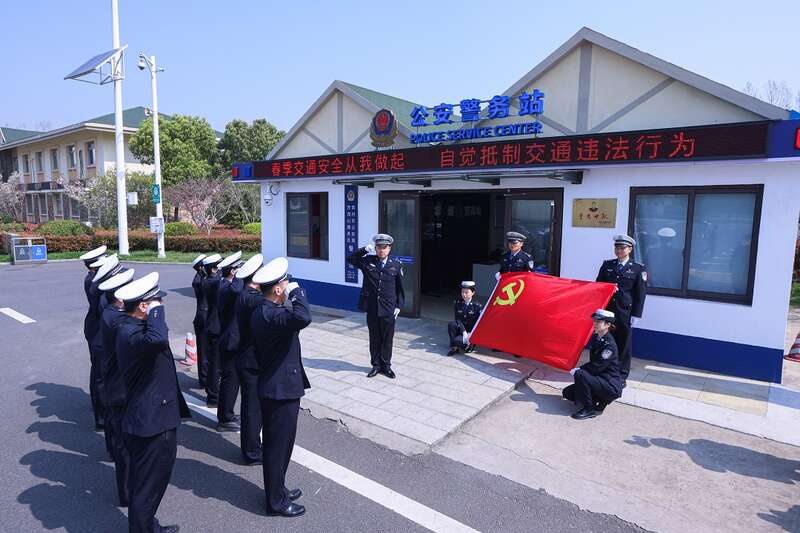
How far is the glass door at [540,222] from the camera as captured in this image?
27.6ft

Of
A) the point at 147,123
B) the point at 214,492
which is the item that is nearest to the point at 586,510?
the point at 214,492

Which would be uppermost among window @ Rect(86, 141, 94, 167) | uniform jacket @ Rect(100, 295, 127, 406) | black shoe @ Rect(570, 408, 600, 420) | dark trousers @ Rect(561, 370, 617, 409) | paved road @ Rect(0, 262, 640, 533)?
window @ Rect(86, 141, 94, 167)

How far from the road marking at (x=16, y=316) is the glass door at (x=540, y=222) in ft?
32.4

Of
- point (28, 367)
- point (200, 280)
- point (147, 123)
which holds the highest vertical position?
point (147, 123)

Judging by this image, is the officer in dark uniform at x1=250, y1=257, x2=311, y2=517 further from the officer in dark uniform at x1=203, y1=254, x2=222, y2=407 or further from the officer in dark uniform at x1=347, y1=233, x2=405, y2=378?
the officer in dark uniform at x1=347, y1=233, x2=405, y2=378

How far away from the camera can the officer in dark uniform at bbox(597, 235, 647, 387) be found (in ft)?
22.0

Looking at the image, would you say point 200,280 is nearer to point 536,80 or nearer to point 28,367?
point 28,367

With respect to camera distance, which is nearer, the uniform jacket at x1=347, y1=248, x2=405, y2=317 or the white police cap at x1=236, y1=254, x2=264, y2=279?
the white police cap at x1=236, y1=254, x2=264, y2=279

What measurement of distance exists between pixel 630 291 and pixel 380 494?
172 inches

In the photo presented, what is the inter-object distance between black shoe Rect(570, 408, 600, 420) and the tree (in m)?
27.5

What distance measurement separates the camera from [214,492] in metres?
4.23

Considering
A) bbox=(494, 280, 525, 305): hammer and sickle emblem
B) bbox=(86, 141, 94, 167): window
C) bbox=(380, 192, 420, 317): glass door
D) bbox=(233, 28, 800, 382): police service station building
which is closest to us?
bbox=(233, 28, 800, 382): police service station building

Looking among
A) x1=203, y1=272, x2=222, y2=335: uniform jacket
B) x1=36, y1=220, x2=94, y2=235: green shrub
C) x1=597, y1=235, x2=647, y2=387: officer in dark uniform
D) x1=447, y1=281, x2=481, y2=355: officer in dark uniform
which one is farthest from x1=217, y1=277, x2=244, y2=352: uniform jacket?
x1=36, y1=220, x2=94, y2=235: green shrub

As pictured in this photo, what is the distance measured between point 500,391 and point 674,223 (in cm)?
365
